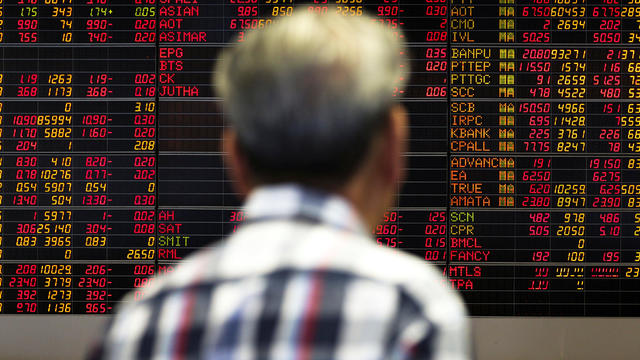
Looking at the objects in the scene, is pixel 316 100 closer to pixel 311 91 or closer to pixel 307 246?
pixel 311 91

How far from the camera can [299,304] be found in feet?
1.83

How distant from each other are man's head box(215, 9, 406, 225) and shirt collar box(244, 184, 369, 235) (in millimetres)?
10

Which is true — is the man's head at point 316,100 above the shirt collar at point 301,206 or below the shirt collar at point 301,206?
above

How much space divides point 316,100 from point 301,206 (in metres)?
0.09

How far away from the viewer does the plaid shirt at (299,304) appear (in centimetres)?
56

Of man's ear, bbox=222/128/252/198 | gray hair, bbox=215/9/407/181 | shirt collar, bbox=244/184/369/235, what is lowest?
shirt collar, bbox=244/184/369/235

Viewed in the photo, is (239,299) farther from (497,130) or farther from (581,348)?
(581,348)

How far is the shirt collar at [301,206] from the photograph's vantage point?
0.60 m

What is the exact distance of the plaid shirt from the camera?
0.56 m

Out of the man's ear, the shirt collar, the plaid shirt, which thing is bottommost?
the plaid shirt

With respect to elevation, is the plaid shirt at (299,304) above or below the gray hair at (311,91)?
below

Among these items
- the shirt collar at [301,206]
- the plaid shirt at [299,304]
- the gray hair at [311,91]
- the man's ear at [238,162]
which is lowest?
the plaid shirt at [299,304]

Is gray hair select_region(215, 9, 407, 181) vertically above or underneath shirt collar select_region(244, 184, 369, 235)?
above

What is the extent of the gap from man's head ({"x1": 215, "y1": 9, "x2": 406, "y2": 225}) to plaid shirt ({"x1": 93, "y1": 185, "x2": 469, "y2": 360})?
43 mm
